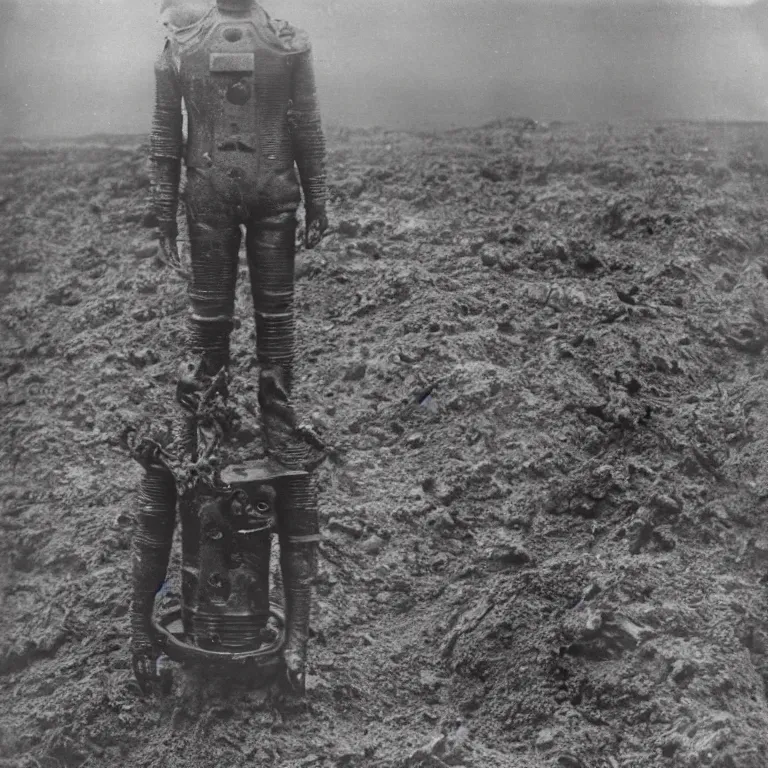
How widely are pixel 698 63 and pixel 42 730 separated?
19.9ft

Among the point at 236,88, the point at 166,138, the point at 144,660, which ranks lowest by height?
the point at 144,660

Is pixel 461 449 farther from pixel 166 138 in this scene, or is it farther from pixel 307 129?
pixel 166 138

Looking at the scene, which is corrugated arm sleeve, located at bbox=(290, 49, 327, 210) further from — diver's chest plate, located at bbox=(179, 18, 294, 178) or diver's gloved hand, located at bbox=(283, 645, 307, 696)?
diver's gloved hand, located at bbox=(283, 645, 307, 696)

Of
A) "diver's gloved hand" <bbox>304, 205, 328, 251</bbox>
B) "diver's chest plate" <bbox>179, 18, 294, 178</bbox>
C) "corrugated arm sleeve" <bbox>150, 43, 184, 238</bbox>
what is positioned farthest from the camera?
"diver's gloved hand" <bbox>304, 205, 328, 251</bbox>

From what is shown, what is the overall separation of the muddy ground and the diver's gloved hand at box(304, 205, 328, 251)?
71.2 inches

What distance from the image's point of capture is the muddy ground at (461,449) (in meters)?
6.80

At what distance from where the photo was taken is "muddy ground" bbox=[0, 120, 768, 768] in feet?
22.3

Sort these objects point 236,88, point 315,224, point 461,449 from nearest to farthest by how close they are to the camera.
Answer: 1. point 236,88
2. point 315,224
3. point 461,449

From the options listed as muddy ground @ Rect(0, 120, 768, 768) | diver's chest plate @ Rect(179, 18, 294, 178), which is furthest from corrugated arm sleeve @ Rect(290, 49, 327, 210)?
muddy ground @ Rect(0, 120, 768, 768)

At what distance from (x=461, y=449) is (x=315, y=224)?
2.03 metres

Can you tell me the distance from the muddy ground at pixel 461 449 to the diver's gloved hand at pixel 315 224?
181cm

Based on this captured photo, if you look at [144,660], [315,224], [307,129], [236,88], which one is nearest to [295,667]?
[144,660]

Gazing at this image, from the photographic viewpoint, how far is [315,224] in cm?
677

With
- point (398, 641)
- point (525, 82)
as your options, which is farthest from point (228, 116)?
point (525, 82)
